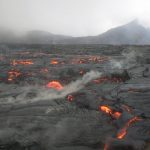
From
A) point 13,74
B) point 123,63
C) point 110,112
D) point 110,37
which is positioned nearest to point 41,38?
point 110,37

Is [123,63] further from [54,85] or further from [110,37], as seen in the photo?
[110,37]

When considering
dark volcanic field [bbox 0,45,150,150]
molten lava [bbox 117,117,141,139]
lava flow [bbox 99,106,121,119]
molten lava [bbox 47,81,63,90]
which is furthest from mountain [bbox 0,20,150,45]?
molten lava [bbox 117,117,141,139]

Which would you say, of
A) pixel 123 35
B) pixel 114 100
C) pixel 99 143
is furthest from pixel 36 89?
pixel 123 35

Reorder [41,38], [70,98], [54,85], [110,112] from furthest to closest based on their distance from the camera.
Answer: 1. [41,38]
2. [54,85]
3. [70,98]
4. [110,112]

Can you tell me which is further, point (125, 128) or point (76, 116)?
point (76, 116)

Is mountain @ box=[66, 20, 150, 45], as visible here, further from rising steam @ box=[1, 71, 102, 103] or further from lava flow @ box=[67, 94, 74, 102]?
lava flow @ box=[67, 94, 74, 102]

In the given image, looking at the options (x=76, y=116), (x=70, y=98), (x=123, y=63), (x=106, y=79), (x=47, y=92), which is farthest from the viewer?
(x=123, y=63)

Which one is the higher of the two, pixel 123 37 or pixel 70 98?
pixel 70 98

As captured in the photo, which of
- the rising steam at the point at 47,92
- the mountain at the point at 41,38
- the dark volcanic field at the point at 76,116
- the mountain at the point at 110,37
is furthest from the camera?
the mountain at the point at 110,37

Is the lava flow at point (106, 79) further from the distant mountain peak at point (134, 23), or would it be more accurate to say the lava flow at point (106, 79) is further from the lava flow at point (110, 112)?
the distant mountain peak at point (134, 23)

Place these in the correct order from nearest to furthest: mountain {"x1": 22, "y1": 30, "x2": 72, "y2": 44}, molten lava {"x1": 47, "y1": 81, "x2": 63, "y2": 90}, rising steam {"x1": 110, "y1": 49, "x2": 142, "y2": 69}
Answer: molten lava {"x1": 47, "y1": 81, "x2": 63, "y2": 90}, rising steam {"x1": 110, "y1": 49, "x2": 142, "y2": 69}, mountain {"x1": 22, "y1": 30, "x2": 72, "y2": 44}

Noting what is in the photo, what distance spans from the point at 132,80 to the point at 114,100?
7392 mm

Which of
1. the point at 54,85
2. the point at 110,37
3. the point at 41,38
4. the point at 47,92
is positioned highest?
the point at 47,92

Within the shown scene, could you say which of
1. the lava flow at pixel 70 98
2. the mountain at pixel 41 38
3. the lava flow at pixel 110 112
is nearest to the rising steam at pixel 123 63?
the lava flow at pixel 70 98
